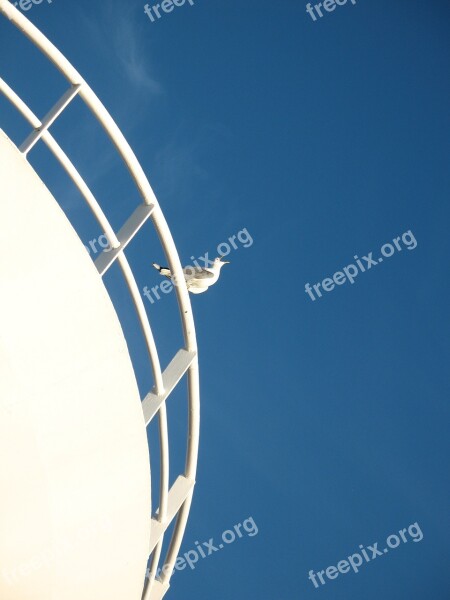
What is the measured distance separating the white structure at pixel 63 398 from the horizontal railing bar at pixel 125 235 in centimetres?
2

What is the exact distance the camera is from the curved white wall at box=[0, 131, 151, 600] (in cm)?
814

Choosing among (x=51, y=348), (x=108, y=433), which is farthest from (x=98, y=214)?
(x=108, y=433)

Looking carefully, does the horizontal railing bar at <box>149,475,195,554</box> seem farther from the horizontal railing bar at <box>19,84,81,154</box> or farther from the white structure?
the horizontal railing bar at <box>19,84,81,154</box>

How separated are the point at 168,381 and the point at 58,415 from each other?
2775 mm

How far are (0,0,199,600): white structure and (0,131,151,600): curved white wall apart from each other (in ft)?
0.04

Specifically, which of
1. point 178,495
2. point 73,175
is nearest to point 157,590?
point 178,495

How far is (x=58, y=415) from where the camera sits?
28.3ft

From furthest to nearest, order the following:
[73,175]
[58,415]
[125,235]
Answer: [125,235] → [73,175] → [58,415]

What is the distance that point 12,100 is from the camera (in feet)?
29.6

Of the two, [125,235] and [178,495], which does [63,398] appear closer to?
[125,235]

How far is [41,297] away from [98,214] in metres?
1.56

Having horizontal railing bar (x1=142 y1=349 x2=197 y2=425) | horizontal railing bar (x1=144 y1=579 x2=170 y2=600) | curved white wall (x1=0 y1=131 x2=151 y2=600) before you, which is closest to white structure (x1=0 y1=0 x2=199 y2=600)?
curved white wall (x1=0 y1=131 x2=151 y2=600)

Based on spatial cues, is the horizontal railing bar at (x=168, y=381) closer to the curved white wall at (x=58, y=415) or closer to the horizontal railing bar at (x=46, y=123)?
the curved white wall at (x=58, y=415)

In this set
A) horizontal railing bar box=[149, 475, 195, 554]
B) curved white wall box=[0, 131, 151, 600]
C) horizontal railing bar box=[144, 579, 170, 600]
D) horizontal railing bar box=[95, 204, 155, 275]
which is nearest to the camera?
curved white wall box=[0, 131, 151, 600]
